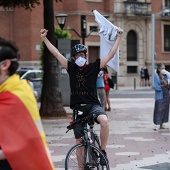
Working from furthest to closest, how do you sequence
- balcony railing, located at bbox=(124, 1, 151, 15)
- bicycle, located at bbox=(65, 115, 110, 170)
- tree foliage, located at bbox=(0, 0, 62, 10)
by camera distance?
balcony railing, located at bbox=(124, 1, 151, 15) < tree foliage, located at bbox=(0, 0, 62, 10) < bicycle, located at bbox=(65, 115, 110, 170)

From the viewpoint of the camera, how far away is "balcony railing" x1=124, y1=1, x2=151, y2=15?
161ft

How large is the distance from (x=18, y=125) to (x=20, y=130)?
33 mm

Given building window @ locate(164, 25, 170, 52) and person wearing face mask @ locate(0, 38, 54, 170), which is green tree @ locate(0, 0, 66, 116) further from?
building window @ locate(164, 25, 170, 52)

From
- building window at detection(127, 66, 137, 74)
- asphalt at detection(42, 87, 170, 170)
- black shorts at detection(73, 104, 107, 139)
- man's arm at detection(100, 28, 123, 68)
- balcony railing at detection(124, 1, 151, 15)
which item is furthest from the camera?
building window at detection(127, 66, 137, 74)

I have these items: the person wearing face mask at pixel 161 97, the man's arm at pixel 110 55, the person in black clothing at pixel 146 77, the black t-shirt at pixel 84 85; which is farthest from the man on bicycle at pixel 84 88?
the person in black clothing at pixel 146 77

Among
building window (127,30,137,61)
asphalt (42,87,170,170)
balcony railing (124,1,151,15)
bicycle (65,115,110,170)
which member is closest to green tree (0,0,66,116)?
asphalt (42,87,170,170)

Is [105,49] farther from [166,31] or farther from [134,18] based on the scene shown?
[166,31]

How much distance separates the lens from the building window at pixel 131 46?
1968 inches

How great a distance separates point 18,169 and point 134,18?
1842 inches

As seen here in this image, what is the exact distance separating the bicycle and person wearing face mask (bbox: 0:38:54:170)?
142 inches

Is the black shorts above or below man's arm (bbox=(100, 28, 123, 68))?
below

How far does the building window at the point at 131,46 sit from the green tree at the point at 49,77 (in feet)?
107

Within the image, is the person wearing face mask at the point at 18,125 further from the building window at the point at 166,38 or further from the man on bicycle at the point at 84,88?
the building window at the point at 166,38

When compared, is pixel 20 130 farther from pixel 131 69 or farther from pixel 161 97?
pixel 131 69
